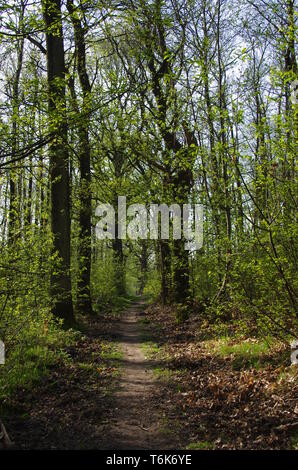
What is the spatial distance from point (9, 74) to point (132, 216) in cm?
1077

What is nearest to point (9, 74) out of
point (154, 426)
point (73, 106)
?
point (73, 106)

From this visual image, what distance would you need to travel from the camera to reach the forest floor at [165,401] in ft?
15.2

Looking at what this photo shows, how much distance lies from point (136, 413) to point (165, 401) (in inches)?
25.7

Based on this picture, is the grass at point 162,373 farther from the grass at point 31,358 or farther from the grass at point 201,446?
the grass at point 201,446

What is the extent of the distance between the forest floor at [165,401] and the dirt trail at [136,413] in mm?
13

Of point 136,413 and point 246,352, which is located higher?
point 246,352

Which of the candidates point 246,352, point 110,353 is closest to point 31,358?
point 110,353

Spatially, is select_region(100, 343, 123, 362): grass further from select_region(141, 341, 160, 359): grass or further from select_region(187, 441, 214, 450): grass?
select_region(187, 441, 214, 450): grass

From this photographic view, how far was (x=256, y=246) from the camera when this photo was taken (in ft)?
22.6

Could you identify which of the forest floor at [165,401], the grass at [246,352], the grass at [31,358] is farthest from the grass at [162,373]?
the grass at [31,358]

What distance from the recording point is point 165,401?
20.4 feet

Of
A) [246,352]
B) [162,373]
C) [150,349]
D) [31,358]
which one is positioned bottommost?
[150,349]

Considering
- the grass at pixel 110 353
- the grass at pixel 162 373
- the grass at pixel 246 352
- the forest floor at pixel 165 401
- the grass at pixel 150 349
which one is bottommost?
the grass at pixel 150 349

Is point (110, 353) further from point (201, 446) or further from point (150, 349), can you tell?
point (201, 446)
